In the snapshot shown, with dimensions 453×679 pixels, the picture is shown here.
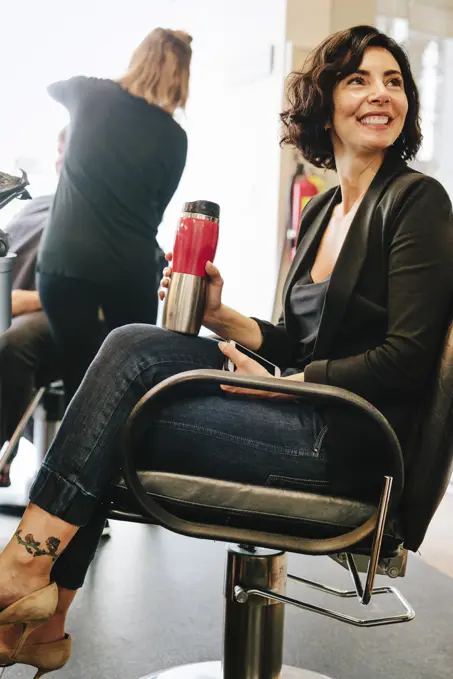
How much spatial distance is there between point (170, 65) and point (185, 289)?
157 centimetres

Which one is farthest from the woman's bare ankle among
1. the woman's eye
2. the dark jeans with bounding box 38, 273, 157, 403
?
the dark jeans with bounding box 38, 273, 157, 403

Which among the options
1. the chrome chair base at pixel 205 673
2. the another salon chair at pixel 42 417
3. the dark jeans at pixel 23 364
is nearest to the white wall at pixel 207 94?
the dark jeans at pixel 23 364

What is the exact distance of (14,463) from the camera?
262 centimetres

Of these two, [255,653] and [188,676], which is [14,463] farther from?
[255,653]

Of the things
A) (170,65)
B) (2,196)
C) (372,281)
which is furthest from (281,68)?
(372,281)

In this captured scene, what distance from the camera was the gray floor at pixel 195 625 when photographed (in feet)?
5.22

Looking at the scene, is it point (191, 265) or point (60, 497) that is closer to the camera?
point (60, 497)

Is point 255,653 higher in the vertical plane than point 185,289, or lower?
lower

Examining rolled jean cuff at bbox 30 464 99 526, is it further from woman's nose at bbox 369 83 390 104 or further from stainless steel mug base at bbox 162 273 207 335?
woman's nose at bbox 369 83 390 104

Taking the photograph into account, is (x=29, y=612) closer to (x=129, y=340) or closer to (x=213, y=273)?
(x=129, y=340)

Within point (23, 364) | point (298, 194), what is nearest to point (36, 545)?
point (23, 364)

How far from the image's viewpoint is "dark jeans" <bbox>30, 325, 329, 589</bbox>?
1.04m

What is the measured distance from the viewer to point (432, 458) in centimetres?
102

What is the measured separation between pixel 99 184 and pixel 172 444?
1.55 m
